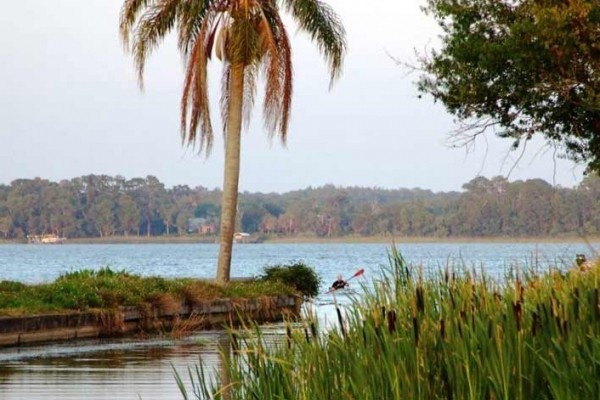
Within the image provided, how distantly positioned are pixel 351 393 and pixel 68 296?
713 inches

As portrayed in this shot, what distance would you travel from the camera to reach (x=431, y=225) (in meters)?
96.9

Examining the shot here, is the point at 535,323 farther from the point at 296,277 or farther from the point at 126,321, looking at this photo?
the point at 296,277

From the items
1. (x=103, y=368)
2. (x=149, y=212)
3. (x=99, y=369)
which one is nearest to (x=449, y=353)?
(x=99, y=369)

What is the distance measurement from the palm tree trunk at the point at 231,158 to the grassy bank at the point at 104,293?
8.79 ft

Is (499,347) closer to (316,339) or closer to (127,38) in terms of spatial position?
(316,339)

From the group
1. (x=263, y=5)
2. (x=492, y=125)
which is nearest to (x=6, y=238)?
(x=263, y=5)

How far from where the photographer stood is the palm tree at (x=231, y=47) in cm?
3419

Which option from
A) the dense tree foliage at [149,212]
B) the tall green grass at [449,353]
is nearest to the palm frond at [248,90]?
the tall green grass at [449,353]

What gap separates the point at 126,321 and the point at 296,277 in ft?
40.5

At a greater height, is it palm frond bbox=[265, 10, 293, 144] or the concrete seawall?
palm frond bbox=[265, 10, 293, 144]

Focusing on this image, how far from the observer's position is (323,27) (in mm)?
35500

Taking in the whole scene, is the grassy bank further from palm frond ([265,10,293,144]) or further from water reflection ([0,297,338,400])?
palm frond ([265,10,293,144])

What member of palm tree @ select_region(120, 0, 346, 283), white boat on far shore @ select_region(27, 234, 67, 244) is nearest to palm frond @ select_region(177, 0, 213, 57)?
palm tree @ select_region(120, 0, 346, 283)

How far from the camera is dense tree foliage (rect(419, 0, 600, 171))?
2214 centimetres
